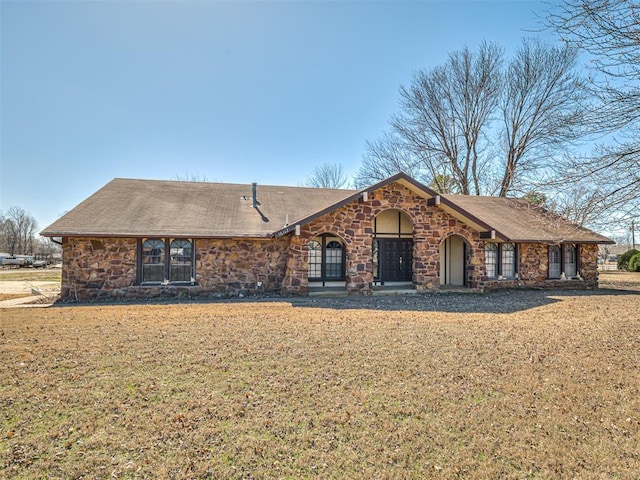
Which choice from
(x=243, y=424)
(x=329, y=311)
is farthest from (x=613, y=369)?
(x=329, y=311)

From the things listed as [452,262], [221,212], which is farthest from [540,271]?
[221,212]

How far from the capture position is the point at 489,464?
126 inches

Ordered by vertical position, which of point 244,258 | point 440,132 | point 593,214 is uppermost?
point 440,132

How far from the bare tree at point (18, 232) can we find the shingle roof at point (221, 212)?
58.0 metres

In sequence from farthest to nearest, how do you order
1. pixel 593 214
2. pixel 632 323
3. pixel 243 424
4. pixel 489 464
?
pixel 632 323, pixel 593 214, pixel 243 424, pixel 489 464

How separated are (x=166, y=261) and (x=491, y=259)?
13062 millimetres

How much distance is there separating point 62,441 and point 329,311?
717cm

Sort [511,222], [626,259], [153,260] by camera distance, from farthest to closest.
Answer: [626,259]
[511,222]
[153,260]

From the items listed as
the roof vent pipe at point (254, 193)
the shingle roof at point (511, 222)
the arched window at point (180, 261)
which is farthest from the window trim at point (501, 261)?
the arched window at point (180, 261)

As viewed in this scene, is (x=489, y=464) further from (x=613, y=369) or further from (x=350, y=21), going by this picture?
(x=350, y=21)

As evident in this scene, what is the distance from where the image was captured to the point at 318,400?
14.3 feet

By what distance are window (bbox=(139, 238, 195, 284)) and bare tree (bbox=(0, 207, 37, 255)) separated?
199 feet

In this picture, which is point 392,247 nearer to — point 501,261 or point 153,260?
point 501,261

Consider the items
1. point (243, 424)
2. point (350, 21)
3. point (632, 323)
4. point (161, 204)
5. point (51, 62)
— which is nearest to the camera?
point (243, 424)
